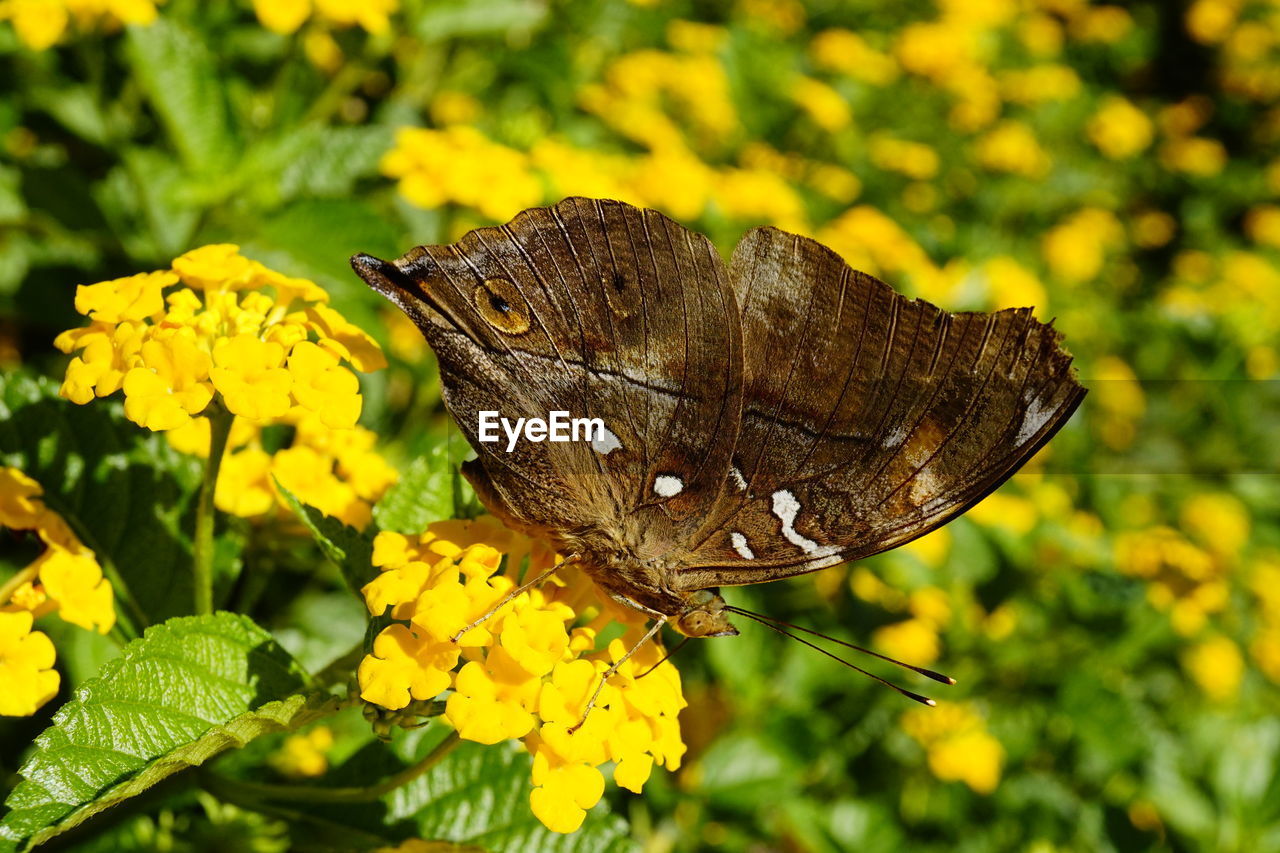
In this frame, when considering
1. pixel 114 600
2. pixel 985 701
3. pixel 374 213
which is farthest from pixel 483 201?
pixel 985 701

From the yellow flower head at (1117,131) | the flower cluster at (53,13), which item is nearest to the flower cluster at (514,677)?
the flower cluster at (53,13)

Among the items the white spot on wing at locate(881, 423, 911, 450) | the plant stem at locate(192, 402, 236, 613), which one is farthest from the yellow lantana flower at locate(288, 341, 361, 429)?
the white spot on wing at locate(881, 423, 911, 450)

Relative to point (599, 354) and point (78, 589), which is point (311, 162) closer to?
point (599, 354)

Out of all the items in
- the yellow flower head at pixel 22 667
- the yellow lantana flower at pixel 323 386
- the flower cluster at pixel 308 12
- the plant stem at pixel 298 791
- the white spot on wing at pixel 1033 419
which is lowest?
the plant stem at pixel 298 791

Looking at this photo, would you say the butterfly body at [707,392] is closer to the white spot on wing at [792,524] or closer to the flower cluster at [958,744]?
the white spot on wing at [792,524]

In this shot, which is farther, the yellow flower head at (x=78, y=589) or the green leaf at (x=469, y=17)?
the green leaf at (x=469, y=17)

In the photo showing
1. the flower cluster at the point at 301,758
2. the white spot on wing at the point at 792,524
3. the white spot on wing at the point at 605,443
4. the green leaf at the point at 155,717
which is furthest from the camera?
the flower cluster at the point at 301,758

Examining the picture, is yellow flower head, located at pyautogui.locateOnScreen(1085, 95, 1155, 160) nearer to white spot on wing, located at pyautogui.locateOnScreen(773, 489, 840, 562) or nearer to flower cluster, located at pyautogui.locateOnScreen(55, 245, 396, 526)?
white spot on wing, located at pyautogui.locateOnScreen(773, 489, 840, 562)
